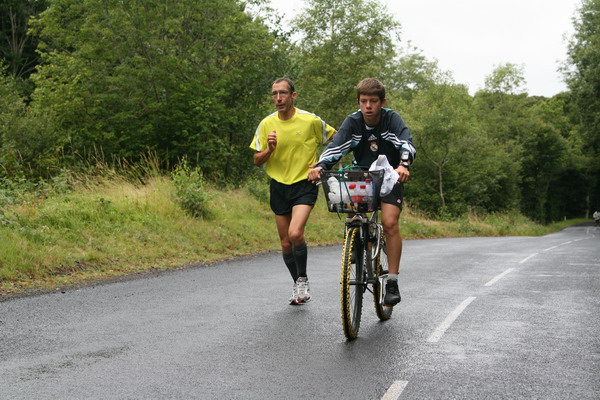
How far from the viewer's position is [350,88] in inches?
1789

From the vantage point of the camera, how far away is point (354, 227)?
18.6 ft

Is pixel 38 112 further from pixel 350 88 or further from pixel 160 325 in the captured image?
pixel 350 88

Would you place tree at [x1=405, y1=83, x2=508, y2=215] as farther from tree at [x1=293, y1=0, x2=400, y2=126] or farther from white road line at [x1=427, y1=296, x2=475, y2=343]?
white road line at [x1=427, y1=296, x2=475, y2=343]

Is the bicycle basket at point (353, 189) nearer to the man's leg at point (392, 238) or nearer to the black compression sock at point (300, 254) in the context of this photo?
the man's leg at point (392, 238)

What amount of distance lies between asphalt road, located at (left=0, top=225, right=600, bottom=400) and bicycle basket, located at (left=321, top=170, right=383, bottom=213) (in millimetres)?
1128

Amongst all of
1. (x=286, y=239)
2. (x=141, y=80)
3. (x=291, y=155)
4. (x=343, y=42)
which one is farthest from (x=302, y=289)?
(x=343, y=42)

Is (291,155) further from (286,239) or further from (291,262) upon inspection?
(291,262)

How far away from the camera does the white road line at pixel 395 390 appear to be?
3.96 metres

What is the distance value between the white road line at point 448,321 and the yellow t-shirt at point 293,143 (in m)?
2.03

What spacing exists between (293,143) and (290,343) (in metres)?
2.28

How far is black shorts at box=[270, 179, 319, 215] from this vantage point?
6895 millimetres

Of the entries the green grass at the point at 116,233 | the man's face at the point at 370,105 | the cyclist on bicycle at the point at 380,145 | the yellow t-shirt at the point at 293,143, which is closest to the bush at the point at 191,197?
the green grass at the point at 116,233

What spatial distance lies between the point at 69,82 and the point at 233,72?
5.44 m

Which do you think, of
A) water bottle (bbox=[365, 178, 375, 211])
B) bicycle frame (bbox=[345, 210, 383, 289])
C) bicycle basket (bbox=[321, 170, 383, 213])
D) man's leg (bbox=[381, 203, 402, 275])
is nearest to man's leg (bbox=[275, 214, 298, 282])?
bicycle frame (bbox=[345, 210, 383, 289])
